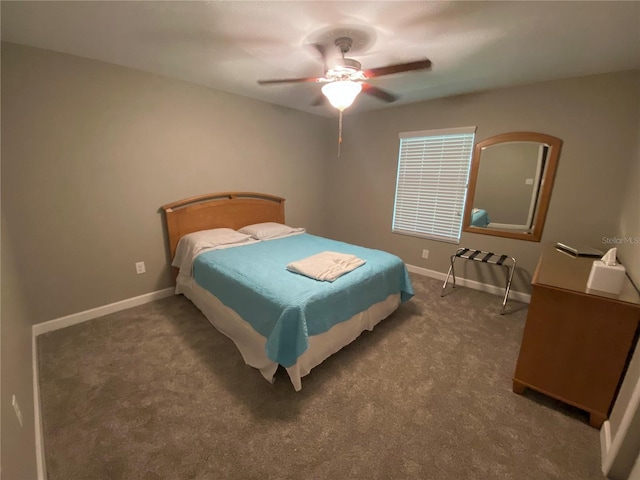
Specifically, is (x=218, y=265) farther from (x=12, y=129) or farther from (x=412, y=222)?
(x=412, y=222)

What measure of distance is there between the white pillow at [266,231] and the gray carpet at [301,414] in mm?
1272

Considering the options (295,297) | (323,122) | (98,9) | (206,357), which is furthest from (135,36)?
(323,122)

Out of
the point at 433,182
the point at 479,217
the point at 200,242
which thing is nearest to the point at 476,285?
the point at 479,217

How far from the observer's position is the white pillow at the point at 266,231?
3.25 meters

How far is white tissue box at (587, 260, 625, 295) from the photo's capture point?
1469mm

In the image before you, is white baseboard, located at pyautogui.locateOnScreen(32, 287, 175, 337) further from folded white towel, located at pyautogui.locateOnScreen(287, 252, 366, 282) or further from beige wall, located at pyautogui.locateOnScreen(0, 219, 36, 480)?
folded white towel, located at pyautogui.locateOnScreen(287, 252, 366, 282)

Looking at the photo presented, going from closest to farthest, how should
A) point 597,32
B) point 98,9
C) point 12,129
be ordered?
point 98,9, point 597,32, point 12,129

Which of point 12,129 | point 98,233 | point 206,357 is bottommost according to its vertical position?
point 206,357

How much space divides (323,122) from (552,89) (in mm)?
2826

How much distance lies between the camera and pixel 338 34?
1.85 metres

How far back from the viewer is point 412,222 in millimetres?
3855

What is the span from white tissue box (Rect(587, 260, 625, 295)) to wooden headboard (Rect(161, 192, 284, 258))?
328 centimetres

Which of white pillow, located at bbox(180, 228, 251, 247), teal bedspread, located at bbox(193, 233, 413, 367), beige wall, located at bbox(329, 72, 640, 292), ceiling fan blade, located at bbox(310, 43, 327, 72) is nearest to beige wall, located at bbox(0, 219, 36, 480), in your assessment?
teal bedspread, located at bbox(193, 233, 413, 367)

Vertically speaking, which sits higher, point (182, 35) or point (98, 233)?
point (182, 35)
